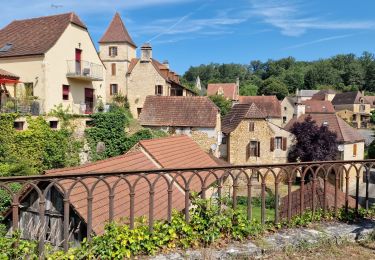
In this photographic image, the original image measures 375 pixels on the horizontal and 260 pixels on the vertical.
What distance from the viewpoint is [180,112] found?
2973 cm

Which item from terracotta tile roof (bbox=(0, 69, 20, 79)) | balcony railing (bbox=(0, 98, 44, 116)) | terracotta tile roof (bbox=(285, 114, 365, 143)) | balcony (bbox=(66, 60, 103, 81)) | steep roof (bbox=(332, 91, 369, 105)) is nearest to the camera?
balcony railing (bbox=(0, 98, 44, 116))

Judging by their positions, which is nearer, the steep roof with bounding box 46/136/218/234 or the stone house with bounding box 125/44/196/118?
the steep roof with bounding box 46/136/218/234

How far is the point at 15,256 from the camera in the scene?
11.6ft

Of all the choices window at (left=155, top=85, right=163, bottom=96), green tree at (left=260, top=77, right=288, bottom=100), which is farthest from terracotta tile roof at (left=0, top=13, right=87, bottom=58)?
green tree at (left=260, top=77, right=288, bottom=100)

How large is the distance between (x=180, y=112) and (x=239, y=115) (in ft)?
18.8

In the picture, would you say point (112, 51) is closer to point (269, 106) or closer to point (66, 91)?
point (66, 91)

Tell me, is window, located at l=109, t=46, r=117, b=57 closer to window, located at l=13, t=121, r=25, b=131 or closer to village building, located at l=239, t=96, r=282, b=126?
window, located at l=13, t=121, r=25, b=131

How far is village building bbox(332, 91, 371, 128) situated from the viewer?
2977 inches

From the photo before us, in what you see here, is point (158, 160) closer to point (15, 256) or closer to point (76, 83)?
point (15, 256)

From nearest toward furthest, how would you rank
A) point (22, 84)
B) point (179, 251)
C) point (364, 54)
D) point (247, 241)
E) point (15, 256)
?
1. point (15, 256)
2. point (179, 251)
3. point (247, 241)
4. point (22, 84)
5. point (364, 54)

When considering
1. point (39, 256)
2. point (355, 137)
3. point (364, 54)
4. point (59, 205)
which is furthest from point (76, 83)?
point (364, 54)

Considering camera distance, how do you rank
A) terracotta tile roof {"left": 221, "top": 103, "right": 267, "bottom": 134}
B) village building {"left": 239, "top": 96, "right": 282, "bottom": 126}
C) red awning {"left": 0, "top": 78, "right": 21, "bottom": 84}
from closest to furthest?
red awning {"left": 0, "top": 78, "right": 21, "bottom": 84}
terracotta tile roof {"left": 221, "top": 103, "right": 267, "bottom": 134}
village building {"left": 239, "top": 96, "right": 282, "bottom": 126}

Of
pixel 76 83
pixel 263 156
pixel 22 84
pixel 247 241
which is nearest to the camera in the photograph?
pixel 247 241

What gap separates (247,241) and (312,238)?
90 centimetres
